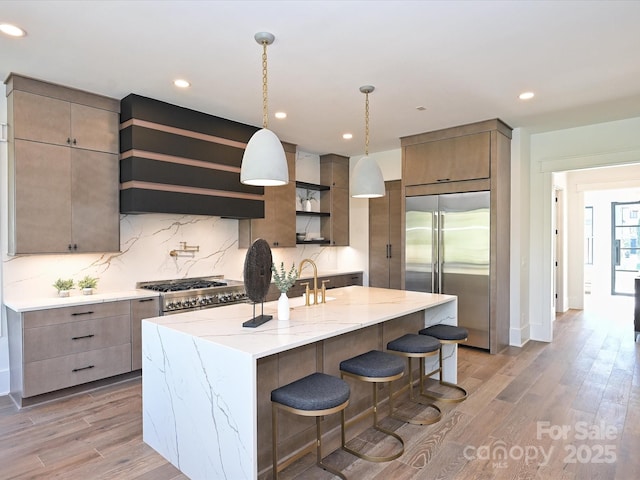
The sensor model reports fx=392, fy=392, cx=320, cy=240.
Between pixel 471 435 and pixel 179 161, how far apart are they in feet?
11.5

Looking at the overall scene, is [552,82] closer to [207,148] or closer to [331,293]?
[331,293]

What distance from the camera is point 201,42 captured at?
270cm

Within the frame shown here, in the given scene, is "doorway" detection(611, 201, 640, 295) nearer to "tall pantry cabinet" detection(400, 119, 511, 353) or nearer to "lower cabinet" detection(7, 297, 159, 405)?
"tall pantry cabinet" detection(400, 119, 511, 353)

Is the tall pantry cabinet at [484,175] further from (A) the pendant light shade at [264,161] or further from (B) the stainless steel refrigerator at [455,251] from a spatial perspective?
(A) the pendant light shade at [264,161]

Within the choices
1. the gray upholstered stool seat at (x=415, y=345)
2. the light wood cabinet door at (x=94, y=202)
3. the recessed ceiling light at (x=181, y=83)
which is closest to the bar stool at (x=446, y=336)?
the gray upholstered stool seat at (x=415, y=345)

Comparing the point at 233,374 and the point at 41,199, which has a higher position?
the point at 41,199

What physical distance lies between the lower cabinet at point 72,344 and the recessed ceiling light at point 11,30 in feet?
6.68

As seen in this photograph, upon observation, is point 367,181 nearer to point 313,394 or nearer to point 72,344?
point 313,394

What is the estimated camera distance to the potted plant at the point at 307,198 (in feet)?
19.7

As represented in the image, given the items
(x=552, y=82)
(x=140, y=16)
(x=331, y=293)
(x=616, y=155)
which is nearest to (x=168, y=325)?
(x=331, y=293)

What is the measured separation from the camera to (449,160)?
491cm

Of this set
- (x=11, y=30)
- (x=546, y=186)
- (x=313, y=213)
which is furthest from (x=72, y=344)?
(x=546, y=186)

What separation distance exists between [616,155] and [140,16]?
502 centimetres

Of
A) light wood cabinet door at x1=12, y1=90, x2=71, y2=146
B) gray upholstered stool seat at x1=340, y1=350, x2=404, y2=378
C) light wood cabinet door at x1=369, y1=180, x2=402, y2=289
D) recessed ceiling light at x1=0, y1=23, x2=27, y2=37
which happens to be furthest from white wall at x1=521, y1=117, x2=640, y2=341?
recessed ceiling light at x1=0, y1=23, x2=27, y2=37
